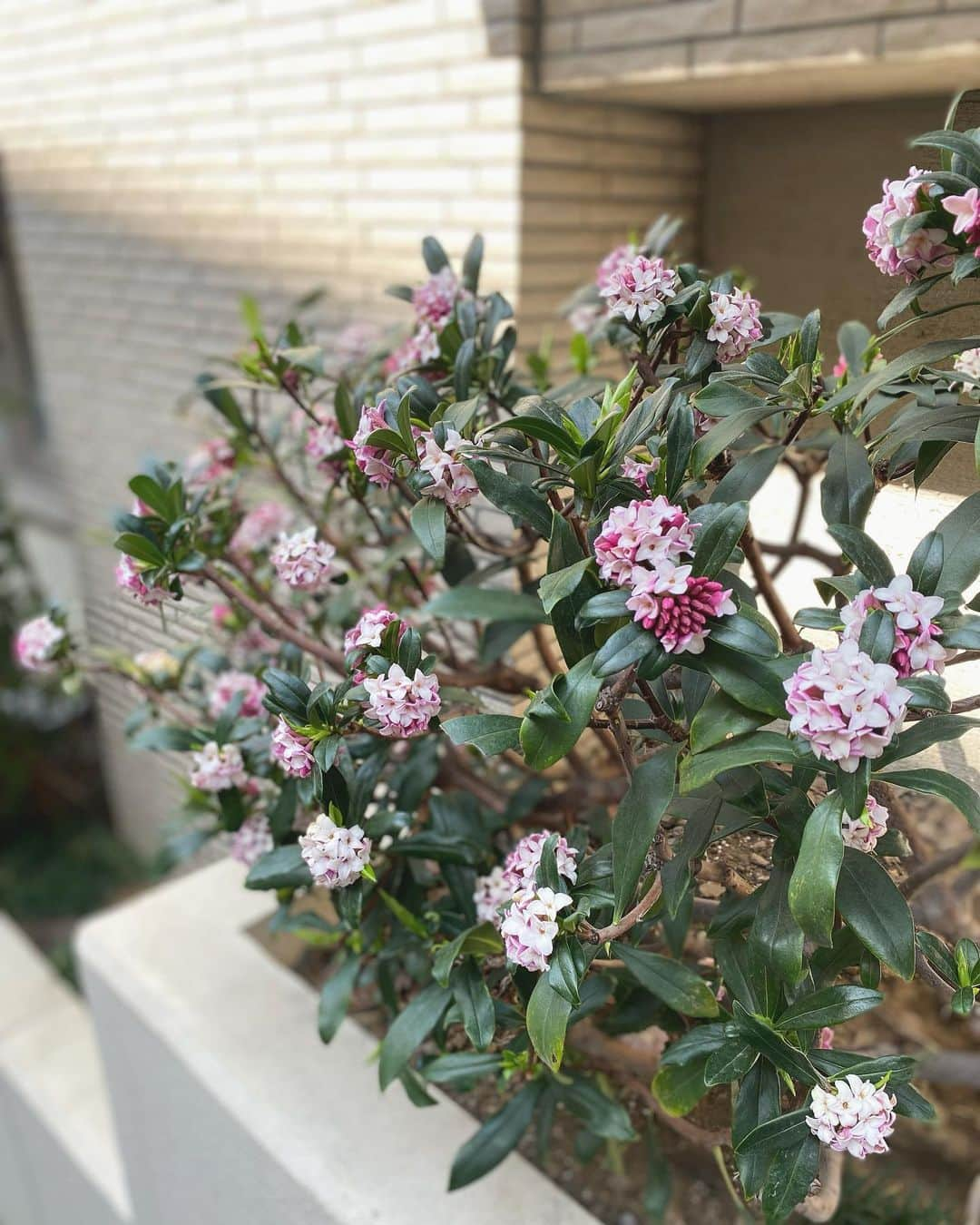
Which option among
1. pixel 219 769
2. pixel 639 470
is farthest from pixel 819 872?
pixel 219 769

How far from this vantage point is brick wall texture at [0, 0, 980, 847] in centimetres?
163

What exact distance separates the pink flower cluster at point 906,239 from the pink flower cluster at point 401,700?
0.44m

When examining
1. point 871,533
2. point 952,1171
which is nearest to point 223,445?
point 871,533

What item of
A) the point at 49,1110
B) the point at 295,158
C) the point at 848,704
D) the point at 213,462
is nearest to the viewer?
the point at 848,704

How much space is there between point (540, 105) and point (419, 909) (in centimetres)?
152

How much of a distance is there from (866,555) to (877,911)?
9.1 inches

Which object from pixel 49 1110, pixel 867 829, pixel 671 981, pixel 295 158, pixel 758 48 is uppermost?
pixel 758 48

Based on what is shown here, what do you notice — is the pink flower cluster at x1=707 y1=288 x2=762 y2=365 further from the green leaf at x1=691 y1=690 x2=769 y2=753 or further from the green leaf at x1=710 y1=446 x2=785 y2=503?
the green leaf at x1=691 y1=690 x2=769 y2=753

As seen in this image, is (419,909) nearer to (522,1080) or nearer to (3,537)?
(522,1080)

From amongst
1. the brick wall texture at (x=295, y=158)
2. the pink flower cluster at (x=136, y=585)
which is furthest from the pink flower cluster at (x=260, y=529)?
the pink flower cluster at (x=136, y=585)

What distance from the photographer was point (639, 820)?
0.61 meters

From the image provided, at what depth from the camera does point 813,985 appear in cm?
71

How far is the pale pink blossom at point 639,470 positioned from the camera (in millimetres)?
647

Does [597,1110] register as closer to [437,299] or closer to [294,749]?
[294,749]
